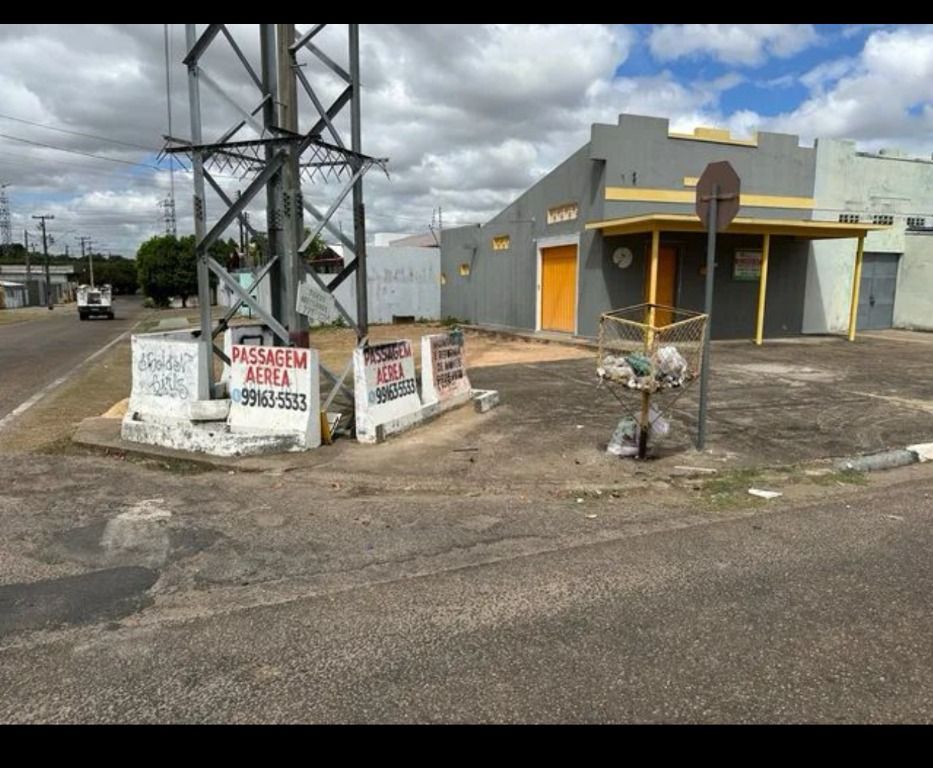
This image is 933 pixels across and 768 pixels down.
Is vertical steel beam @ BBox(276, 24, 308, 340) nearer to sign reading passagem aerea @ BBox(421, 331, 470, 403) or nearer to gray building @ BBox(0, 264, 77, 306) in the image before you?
sign reading passagem aerea @ BBox(421, 331, 470, 403)

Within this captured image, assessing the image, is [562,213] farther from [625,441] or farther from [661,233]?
[625,441]

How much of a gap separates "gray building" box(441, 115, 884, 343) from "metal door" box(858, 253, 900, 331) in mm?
1417

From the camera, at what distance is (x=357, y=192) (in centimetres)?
826

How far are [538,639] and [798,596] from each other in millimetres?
1609

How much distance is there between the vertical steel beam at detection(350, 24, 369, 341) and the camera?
794 centimetres

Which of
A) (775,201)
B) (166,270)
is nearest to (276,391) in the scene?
(775,201)

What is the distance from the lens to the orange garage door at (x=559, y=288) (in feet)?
62.9

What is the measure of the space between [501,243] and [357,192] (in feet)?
49.8

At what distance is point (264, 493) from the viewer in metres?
6.02

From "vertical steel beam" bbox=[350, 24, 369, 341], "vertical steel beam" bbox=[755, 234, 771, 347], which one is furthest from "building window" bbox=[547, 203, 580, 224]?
"vertical steel beam" bbox=[350, 24, 369, 341]

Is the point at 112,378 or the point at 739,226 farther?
the point at 739,226

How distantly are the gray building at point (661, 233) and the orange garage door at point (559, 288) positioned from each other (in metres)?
0.03
